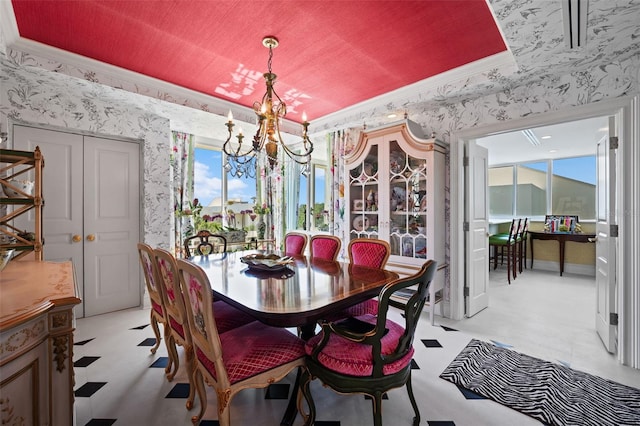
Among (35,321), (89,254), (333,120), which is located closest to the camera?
(35,321)

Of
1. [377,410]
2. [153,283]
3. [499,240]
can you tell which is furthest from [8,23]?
[499,240]

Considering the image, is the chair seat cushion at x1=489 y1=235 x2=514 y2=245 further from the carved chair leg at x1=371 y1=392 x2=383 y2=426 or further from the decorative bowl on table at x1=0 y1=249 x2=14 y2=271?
the decorative bowl on table at x1=0 y1=249 x2=14 y2=271

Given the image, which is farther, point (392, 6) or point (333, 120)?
point (333, 120)

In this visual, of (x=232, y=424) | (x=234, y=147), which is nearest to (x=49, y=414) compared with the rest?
(x=232, y=424)

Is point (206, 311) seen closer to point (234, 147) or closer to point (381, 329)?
point (381, 329)

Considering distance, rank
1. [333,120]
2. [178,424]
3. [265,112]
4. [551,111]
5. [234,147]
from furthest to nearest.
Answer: [234,147]
[333,120]
[551,111]
[265,112]
[178,424]

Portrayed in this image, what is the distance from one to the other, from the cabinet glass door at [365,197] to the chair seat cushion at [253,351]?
6.64 ft

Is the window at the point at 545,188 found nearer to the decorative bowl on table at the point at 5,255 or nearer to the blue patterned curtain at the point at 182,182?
the blue patterned curtain at the point at 182,182

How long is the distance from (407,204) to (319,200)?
2288mm

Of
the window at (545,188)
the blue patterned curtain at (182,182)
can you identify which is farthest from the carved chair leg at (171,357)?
the window at (545,188)

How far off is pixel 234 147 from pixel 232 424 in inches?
168

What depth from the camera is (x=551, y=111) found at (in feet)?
8.35

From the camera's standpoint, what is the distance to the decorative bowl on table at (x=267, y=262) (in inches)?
85.0

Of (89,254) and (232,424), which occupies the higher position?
(89,254)
